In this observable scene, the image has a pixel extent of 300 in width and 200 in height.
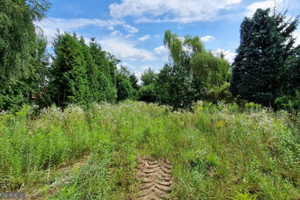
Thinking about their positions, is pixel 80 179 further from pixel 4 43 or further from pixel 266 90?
pixel 266 90

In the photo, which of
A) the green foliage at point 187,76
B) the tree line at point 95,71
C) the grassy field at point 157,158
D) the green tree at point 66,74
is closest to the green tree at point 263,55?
the tree line at point 95,71

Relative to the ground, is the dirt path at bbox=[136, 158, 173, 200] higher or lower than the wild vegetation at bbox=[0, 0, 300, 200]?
lower

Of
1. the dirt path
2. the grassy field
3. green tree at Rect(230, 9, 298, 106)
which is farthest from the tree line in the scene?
the dirt path

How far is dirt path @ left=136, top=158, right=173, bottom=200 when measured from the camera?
185 cm

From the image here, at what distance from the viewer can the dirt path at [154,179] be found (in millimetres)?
1854

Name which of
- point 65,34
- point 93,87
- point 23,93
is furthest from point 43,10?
point 93,87

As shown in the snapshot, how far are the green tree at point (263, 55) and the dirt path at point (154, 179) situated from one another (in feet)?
24.0

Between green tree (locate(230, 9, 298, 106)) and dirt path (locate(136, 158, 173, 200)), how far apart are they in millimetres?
7318

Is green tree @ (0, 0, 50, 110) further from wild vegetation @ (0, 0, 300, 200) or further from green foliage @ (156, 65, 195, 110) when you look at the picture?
green foliage @ (156, 65, 195, 110)

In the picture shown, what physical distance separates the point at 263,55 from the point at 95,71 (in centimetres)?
943

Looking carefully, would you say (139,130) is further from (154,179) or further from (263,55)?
(263,55)

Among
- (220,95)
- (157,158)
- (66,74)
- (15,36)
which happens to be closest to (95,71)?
(66,74)

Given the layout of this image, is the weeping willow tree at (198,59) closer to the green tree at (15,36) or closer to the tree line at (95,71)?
the tree line at (95,71)

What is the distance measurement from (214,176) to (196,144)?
2.57 ft
